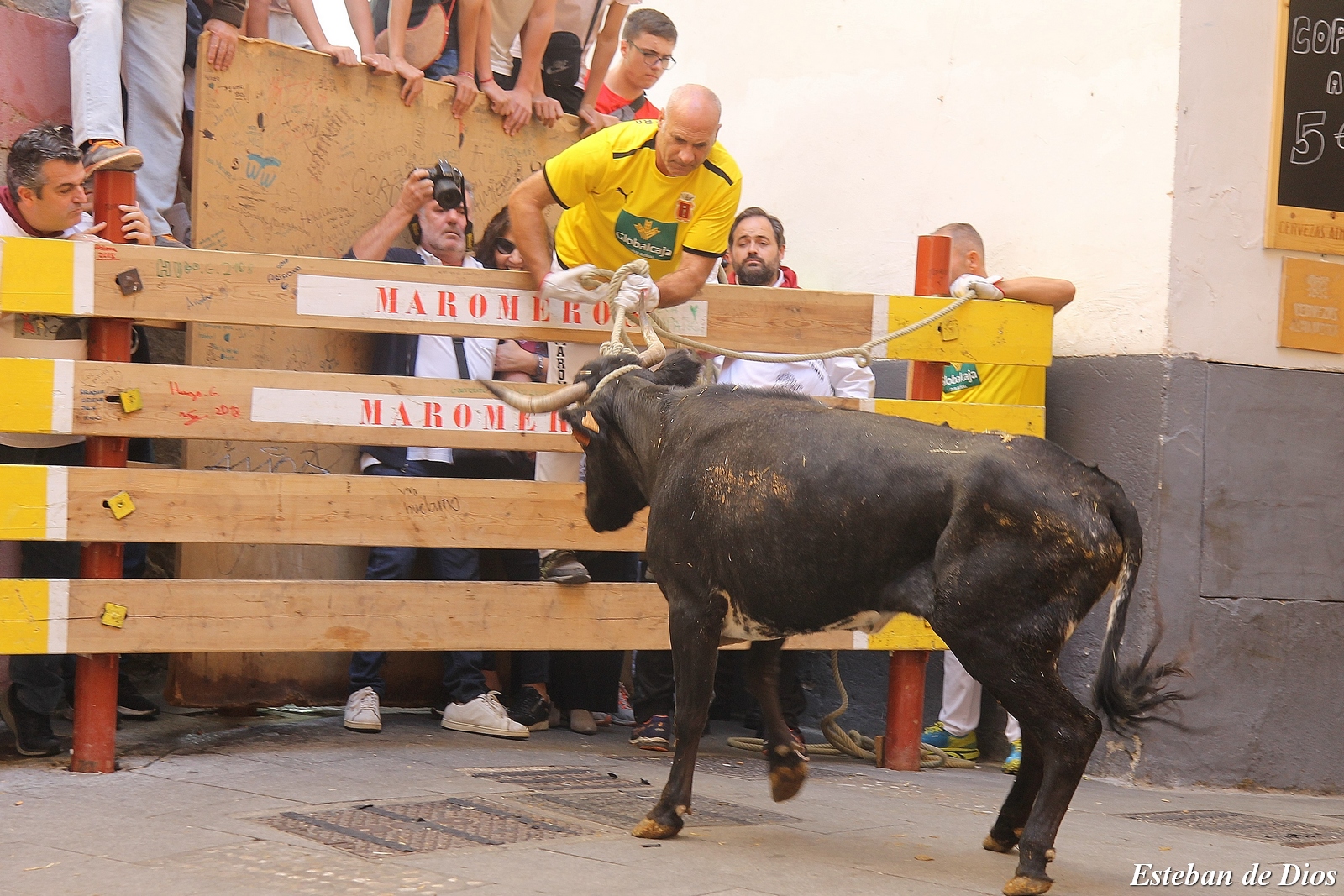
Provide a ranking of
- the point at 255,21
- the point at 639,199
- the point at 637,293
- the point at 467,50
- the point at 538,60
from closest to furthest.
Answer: the point at 637,293 → the point at 639,199 → the point at 255,21 → the point at 467,50 → the point at 538,60

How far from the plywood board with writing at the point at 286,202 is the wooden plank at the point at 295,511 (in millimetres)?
865

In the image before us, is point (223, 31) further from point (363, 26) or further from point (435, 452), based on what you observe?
point (435, 452)

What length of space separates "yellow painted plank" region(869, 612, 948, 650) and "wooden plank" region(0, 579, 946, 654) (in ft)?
0.92

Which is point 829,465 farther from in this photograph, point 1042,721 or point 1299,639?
point 1299,639

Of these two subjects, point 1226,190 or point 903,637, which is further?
point 1226,190

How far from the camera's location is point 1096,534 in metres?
3.91

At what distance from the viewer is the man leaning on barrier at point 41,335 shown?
4.97m

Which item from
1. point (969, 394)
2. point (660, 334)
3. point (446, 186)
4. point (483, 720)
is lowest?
point (483, 720)

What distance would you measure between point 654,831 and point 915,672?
2111 mm

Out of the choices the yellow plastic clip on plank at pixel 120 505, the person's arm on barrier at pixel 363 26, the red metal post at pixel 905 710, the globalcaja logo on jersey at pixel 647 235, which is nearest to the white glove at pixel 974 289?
the globalcaja logo on jersey at pixel 647 235

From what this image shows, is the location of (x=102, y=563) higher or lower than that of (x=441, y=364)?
lower

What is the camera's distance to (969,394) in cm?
654

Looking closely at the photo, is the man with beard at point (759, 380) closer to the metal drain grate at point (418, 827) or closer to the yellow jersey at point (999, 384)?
the yellow jersey at point (999, 384)

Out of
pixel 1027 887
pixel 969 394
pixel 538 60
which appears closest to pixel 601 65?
pixel 538 60
